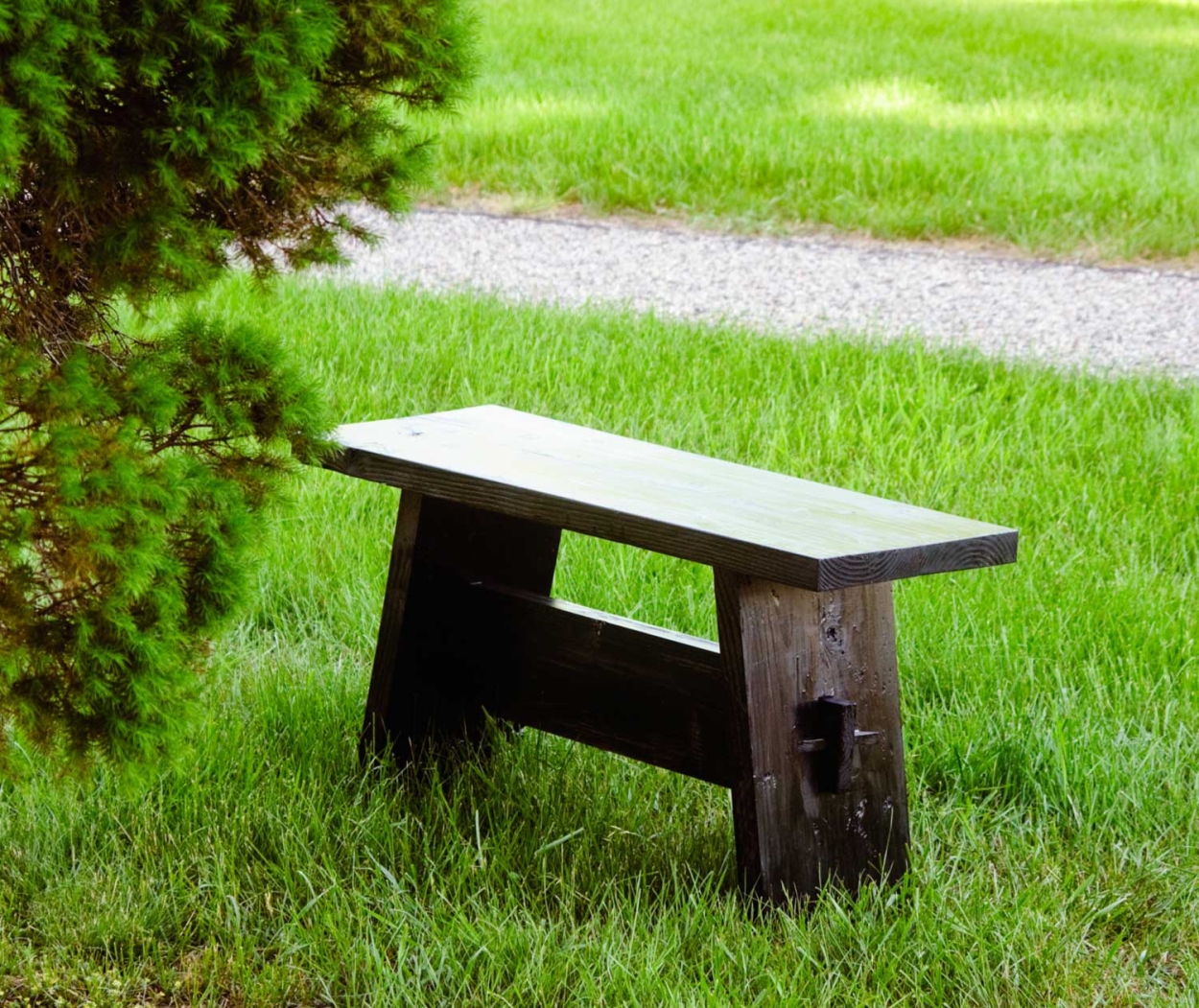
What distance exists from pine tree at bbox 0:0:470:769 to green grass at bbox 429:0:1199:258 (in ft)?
16.8

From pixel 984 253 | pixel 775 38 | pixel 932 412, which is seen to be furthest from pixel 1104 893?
pixel 775 38

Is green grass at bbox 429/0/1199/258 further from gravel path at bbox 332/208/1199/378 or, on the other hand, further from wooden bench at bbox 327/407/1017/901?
wooden bench at bbox 327/407/1017/901

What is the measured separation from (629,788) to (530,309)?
3440 millimetres

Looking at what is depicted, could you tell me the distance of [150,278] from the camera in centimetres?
182

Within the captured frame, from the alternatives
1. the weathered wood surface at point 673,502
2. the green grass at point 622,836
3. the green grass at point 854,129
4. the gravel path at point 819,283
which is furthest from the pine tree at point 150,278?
the green grass at point 854,129

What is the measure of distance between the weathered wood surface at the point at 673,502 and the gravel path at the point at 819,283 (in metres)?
3.27

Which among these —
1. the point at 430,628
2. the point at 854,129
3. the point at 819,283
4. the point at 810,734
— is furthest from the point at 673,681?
the point at 854,129

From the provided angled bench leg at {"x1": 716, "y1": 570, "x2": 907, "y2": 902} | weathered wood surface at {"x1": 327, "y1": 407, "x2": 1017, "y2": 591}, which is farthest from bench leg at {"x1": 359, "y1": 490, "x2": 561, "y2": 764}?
angled bench leg at {"x1": 716, "y1": 570, "x2": 907, "y2": 902}

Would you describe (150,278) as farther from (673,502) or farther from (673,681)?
(673,681)

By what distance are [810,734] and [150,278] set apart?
3.46 ft

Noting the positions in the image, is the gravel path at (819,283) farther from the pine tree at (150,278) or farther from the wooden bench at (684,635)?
the pine tree at (150,278)

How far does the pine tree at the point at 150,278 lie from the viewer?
5.31 feet

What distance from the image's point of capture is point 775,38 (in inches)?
489

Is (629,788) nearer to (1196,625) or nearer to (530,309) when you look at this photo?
(1196,625)
